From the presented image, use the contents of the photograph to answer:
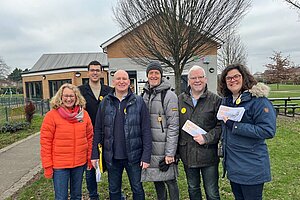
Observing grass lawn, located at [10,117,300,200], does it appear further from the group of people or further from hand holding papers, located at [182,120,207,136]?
hand holding papers, located at [182,120,207,136]

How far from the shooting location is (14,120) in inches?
518

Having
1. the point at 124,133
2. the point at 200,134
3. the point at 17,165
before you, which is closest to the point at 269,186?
the point at 200,134

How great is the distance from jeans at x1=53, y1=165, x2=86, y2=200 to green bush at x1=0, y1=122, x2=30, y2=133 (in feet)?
32.5

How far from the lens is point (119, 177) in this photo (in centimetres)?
350

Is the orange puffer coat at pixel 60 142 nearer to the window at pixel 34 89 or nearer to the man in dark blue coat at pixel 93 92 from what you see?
the man in dark blue coat at pixel 93 92

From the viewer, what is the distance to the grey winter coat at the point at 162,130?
127 inches

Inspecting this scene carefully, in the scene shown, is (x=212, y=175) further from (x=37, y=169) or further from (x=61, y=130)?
(x=37, y=169)

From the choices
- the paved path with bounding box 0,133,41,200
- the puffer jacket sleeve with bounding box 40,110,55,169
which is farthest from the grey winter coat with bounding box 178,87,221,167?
the paved path with bounding box 0,133,41,200

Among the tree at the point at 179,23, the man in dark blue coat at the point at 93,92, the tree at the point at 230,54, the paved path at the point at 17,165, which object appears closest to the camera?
the man in dark blue coat at the point at 93,92

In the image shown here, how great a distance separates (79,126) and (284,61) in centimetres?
4363

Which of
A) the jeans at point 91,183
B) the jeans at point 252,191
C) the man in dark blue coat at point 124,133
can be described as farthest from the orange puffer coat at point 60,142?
the jeans at point 252,191

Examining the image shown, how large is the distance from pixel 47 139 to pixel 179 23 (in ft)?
Result: 29.3

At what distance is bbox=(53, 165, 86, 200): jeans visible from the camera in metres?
3.34

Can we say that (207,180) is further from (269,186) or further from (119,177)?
(269,186)
